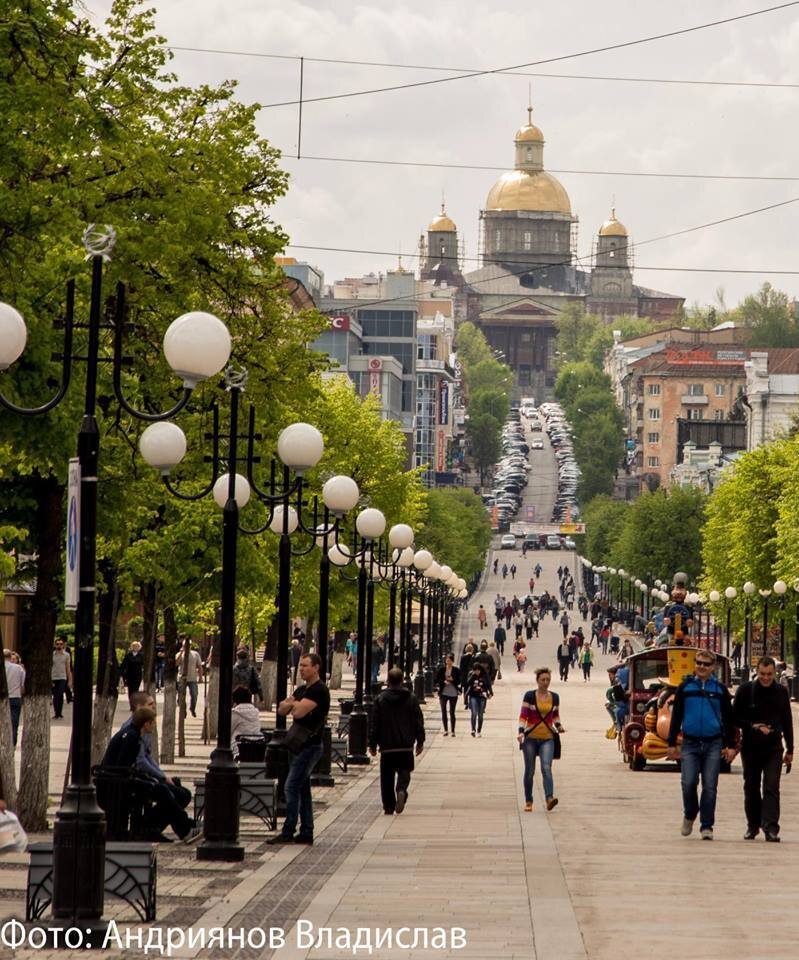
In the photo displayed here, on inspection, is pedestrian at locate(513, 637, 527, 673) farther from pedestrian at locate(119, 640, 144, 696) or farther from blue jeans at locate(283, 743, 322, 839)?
blue jeans at locate(283, 743, 322, 839)

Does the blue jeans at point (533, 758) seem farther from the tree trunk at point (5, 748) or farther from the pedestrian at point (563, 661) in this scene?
the pedestrian at point (563, 661)

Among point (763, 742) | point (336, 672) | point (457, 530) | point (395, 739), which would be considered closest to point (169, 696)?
point (395, 739)

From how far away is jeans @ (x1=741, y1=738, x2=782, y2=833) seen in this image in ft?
69.5

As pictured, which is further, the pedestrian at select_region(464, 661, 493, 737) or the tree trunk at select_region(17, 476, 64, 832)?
the pedestrian at select_region(464, 661, 493, 737)

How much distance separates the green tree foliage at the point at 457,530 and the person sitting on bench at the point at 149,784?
281ft

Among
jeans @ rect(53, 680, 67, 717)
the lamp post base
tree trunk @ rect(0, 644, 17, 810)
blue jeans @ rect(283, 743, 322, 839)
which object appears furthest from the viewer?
jeans @ rect(53, 680, 67, 717)

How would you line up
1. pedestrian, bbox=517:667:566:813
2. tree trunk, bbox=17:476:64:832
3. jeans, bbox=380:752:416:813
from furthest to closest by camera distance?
1. pedestrian, bbox=517:667:566:813
2. jeans, bbox=380:752:416:813
3. tree trunk, bbox=17:476:64:832

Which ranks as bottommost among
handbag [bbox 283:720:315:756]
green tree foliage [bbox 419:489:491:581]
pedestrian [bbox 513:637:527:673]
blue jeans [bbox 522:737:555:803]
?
pedestrian [bbox 513:637:527:673]

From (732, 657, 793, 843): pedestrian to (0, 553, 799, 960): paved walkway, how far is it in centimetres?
33

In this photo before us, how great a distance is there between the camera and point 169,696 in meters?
35.6

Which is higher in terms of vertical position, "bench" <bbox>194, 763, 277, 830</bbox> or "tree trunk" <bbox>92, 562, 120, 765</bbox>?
"tree trunk" <bbox>92, 562, 120, 765</bbox>

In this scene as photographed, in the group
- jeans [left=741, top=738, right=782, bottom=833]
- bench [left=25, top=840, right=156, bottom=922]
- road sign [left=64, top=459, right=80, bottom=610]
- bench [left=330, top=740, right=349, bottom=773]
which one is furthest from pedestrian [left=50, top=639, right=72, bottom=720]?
road sign [left=64, top=459, right=80, bottom=610]

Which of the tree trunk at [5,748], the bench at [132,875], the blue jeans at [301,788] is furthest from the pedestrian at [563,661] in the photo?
the bench at [132,875]

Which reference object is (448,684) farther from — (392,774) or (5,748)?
(5,748)
